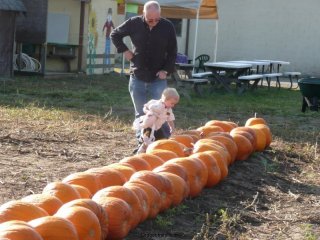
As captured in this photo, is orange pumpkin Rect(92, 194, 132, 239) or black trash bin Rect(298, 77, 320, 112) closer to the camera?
orange pumpkin Rect(92, 194, 132, 239)

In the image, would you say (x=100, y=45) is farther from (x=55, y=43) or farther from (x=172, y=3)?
(x=172, y=3)

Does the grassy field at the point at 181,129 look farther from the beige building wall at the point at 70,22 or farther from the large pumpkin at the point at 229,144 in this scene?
the beige building wall at the point at 70,22

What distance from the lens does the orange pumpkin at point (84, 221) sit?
4.82m

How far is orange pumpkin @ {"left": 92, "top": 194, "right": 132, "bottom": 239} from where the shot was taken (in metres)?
5.20

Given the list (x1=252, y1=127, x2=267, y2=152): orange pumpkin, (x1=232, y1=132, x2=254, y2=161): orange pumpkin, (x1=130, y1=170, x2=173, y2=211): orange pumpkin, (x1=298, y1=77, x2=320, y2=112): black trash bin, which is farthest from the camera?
(x1=298, y1=77, x2=320, y2=112): black trash bin

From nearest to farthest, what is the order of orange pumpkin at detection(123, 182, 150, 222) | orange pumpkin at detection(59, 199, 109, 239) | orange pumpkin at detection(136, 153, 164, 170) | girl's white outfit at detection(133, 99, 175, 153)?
orange pumpkin at detection(59, 199, 109, 239) < orange pumpkin at detection(123, 182, 150, 222) < orange pumpkin at detection(136, 153, 164, 170) < girl's white outfit at detection(133, 99, 175, 153)

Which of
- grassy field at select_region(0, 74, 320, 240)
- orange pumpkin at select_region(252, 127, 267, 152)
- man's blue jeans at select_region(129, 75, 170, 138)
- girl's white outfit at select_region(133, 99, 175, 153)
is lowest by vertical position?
grassy field at select_region(0, 74, 320, 240)

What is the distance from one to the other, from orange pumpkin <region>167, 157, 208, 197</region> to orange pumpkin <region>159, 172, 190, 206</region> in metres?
0.28

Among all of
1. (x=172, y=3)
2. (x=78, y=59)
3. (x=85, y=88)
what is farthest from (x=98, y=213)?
(x=78, y=59)

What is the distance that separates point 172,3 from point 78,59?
4.85 meters

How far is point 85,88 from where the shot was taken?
60.7 ft

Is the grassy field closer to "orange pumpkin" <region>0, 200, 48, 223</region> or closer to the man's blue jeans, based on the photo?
the man's blue jeans

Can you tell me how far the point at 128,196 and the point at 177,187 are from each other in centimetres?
84

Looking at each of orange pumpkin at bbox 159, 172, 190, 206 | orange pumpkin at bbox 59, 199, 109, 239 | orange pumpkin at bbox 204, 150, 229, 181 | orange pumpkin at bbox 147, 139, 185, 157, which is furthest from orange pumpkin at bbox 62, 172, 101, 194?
orange pumpkin at bbox 204, 150, 229, 181
